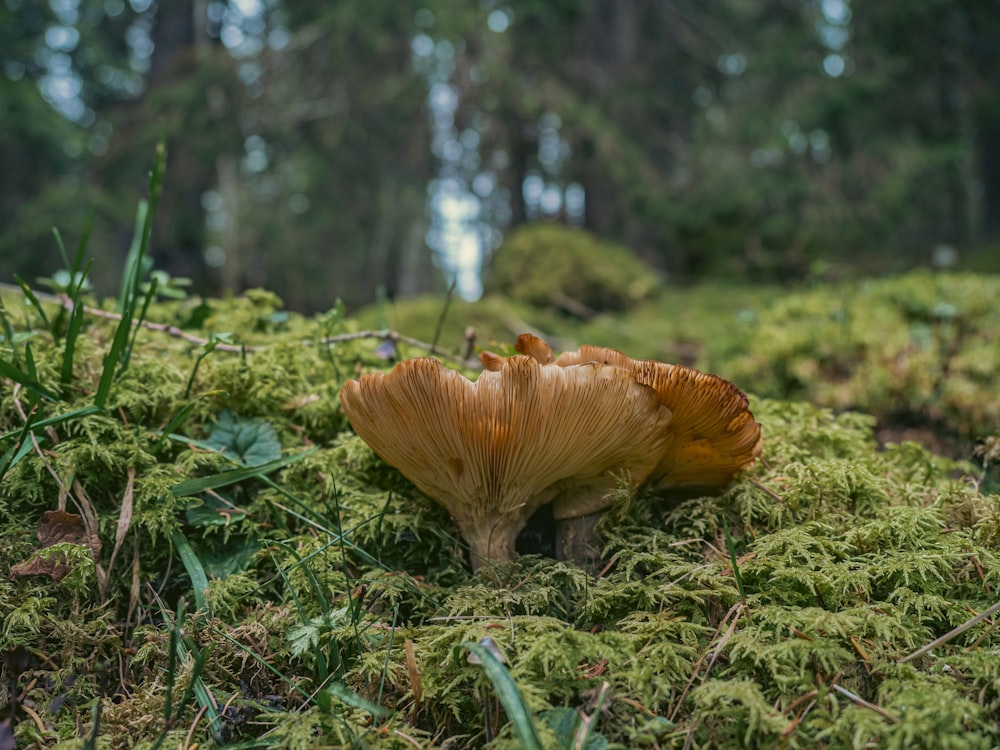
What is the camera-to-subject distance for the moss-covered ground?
1163 millimetres

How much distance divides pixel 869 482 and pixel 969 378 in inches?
81.4

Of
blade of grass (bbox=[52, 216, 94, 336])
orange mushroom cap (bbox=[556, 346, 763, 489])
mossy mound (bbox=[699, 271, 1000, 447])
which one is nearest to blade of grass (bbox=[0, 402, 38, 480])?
blade of grass (bbox=[52, 216, 94, 336])

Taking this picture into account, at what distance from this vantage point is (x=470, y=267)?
13.5m

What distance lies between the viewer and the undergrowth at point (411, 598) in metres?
1.16

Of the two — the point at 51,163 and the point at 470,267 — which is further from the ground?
the point at 51,163

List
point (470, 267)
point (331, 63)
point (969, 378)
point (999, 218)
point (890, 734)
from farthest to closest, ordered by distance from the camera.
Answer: point (470, 267) < point (999, 218) < point (331, 63) < point (969, 378) < point (890, 734)

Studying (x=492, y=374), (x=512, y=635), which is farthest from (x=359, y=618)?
(x=492, y=374)

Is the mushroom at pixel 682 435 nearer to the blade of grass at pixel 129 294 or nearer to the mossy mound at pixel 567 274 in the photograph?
the blade of grass at pixel 129 294

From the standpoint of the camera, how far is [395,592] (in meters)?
1.46

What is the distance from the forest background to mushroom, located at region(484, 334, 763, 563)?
561cm

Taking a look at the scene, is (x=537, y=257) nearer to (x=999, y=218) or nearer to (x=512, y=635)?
(x=512, y=635)

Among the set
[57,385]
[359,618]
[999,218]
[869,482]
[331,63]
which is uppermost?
[331,63]

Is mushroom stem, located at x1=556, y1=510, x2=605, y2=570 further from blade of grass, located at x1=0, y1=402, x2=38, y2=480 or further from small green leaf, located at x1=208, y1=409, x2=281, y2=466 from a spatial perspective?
blade of grass, located at x1=0, y1=402, x2=38, y2=480

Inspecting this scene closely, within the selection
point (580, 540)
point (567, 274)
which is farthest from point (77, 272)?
point (567, 274)
